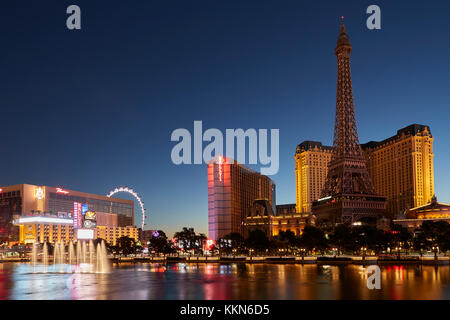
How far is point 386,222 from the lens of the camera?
13388 centimetres

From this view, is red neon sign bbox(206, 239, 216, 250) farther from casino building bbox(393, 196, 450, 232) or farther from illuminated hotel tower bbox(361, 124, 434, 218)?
illuminated hotel tower bbox(361, 124, 434, 218)

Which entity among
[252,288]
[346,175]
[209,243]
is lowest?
[209,243]

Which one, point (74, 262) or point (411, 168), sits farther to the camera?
point (411, 168)

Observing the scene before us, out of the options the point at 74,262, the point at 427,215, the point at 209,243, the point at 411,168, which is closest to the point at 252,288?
the point at 74,262

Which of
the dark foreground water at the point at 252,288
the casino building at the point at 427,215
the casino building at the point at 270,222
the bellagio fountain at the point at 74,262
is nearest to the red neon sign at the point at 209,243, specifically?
the casino building at the point at 270,222

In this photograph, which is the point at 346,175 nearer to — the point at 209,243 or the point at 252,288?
the point at 209,243

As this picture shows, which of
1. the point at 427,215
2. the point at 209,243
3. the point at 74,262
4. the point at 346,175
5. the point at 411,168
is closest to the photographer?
the point at 74,262

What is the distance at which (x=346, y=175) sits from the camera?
149 m

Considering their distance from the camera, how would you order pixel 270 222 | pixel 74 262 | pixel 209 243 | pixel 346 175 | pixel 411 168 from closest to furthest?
pixel 74 262, pixel 346 175, pixel 209 243, pixel 411 168, pixel 270 222

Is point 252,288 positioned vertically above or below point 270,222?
above

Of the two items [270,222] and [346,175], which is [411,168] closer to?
[346,175]
